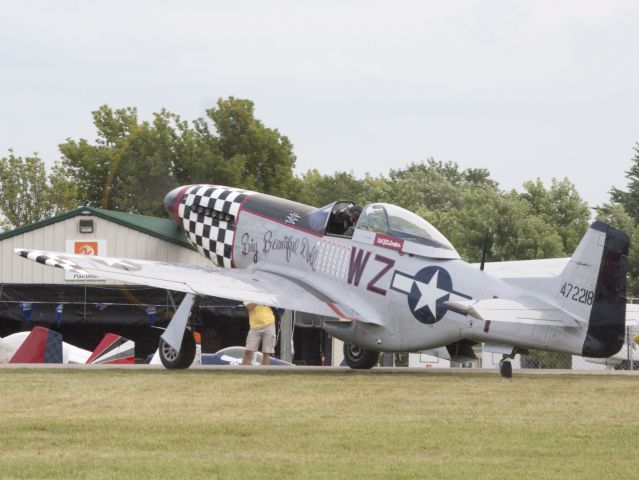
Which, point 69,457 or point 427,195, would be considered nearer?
point 69,457

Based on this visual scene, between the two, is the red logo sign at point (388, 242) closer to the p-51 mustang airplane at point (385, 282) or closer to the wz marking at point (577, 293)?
the p-51 mustang airplane at point (385, 282)

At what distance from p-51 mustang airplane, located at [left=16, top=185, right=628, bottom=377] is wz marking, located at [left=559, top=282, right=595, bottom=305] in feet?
0.04

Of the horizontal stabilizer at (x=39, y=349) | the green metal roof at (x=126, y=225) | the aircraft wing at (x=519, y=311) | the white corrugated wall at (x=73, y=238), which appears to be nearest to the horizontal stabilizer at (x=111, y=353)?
the horizontal stabilizer at (x=39, y=349)

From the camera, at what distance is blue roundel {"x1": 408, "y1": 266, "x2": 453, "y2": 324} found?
15938mm

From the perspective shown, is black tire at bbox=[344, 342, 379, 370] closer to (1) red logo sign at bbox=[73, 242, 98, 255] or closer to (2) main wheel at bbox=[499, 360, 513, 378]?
(2) main wheel at bbox=[499, 360, 513, 378]

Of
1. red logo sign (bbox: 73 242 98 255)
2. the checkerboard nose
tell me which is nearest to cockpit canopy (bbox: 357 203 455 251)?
the checkerboard nose

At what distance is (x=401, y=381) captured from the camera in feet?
49.0

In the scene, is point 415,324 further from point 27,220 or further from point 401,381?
point 27,220

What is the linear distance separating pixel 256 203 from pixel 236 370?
2.73 m

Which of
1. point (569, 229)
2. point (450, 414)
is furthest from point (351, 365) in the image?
point (569, 229)

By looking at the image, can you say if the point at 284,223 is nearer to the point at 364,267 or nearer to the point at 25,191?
the point at 364,267

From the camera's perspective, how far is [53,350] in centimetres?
2222

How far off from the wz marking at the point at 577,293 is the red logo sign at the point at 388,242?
7.58 ft

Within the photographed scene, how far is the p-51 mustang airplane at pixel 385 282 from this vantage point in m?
15.0
